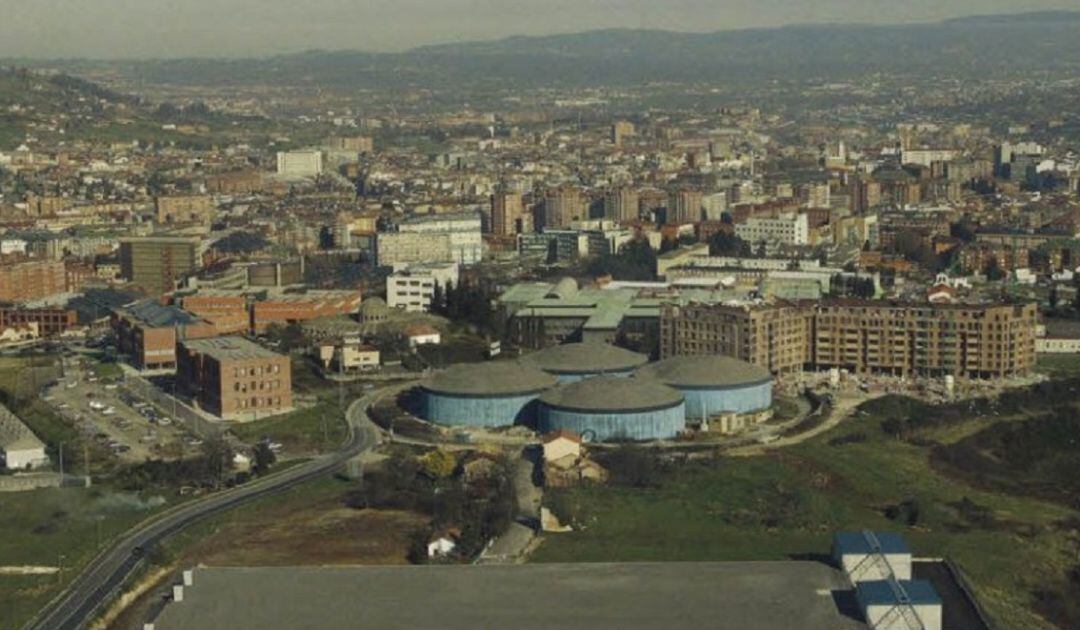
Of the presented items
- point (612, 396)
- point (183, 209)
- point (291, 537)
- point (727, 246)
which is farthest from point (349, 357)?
point (183, 209)

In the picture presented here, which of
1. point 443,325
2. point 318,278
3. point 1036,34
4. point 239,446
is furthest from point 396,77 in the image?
point 239,446

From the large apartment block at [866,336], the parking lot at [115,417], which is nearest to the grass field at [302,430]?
the parking lot at [115,417]

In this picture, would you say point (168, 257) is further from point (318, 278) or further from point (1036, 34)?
point (1036, 34)

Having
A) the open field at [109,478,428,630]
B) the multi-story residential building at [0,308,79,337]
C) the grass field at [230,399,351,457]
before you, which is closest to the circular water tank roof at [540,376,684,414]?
the grass field at [230,399,351,457]

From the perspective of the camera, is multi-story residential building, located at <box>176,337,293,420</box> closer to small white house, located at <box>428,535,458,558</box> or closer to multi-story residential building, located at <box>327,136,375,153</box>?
small white house, located at <box>428,535,458,558</box>

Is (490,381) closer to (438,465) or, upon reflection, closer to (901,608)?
(438,465)

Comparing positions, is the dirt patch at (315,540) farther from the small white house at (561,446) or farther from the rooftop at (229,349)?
the rooftop at (229,349)
